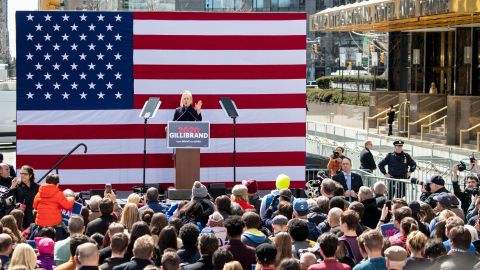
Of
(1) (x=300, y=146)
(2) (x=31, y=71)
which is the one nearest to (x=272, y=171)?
(1) (x=300, y=146)

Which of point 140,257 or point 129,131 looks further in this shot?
point 129,131

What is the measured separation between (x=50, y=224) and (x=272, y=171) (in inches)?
294

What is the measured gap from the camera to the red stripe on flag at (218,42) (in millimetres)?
18469

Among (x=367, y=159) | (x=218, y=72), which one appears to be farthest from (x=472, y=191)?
(x=218, y=72)

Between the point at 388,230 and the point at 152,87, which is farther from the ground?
the point at 152,87

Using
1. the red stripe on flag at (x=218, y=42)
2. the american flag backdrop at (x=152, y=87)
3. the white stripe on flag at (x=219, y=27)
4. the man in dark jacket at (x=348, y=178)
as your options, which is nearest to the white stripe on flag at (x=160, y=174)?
the american flag backdrop at (x=152, y=87)

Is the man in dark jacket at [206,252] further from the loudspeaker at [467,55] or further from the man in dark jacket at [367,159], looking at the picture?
the loudspeaker at [467,55]

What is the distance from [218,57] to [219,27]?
59 centimetres

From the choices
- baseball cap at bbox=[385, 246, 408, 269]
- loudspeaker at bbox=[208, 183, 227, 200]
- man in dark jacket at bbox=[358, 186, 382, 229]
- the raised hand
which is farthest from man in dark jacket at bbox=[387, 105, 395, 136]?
baseball cap at bbox=[385, 246, 408, 269]

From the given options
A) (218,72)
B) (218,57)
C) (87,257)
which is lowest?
(87,257)

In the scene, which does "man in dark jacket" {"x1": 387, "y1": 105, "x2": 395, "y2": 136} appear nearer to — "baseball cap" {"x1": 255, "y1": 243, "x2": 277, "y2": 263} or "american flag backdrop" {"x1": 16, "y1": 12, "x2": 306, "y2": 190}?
"american flag backdrop" {"x1": 16, "y1": 12, "x2": 306, "y2": 190}

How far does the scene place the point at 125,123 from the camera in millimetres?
18438

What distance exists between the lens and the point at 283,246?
27.5 ft

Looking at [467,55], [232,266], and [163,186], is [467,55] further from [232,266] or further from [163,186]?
[232,266]
